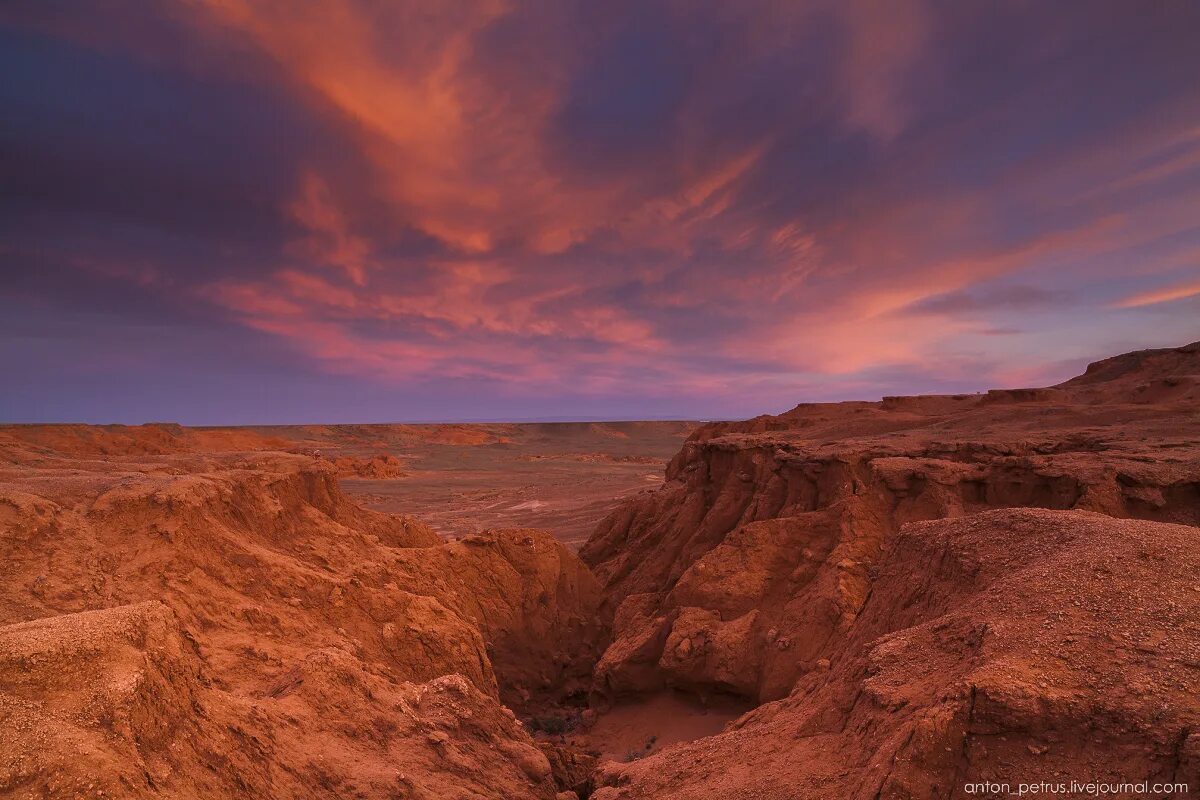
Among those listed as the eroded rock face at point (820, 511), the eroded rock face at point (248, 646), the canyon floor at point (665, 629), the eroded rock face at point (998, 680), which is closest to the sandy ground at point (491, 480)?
the eroded rock face at point (820, 511)

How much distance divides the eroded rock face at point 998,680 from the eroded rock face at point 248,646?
255 centimetres

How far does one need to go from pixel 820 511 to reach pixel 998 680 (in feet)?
30.1

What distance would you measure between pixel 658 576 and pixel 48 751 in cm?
1418

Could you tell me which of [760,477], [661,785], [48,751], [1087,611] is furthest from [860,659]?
[760,477]

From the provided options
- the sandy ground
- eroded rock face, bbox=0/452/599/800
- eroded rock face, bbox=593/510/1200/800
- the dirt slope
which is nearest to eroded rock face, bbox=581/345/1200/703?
the dirt slope

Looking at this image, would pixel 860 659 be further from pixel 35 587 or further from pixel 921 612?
pixel 35 587

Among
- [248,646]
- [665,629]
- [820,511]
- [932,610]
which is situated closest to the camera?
[932,610]

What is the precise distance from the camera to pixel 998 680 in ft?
13.9

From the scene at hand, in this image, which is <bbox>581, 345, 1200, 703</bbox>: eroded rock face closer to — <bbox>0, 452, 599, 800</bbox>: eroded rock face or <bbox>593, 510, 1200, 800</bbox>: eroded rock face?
<bbox>593, 510, 1200, 800</bbox>: eroded rock face

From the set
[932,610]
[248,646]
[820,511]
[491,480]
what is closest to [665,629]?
[820,511]

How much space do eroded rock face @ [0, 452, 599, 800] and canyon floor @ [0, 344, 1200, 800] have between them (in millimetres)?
33

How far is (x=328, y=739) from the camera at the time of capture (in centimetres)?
623

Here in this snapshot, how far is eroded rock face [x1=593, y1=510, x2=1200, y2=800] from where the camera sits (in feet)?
12.7

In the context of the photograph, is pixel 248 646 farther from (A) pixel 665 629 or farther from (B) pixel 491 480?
(B) pixel 491 480
